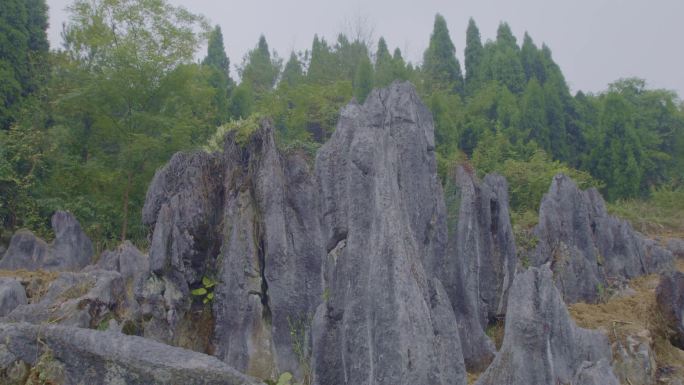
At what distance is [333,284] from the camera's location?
5.72 metres

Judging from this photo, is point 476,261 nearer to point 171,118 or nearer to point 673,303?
point 673,303

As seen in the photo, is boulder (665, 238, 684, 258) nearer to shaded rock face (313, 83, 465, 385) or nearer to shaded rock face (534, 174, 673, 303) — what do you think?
shaded rock face (534, 174, 673, 303)

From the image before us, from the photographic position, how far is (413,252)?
5.32 metres

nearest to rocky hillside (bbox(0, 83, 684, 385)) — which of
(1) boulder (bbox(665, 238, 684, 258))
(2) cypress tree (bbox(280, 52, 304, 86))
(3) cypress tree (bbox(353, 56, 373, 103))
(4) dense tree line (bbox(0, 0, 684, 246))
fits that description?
(4) dense tree line (bbox(0, 0, 684, 246))

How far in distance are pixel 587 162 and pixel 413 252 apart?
2740cm

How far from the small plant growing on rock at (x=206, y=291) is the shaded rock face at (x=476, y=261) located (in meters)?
3.20

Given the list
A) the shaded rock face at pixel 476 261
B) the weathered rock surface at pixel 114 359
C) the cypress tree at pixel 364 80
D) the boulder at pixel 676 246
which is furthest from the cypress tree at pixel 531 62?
the weathered rock surface at pixel 114 359

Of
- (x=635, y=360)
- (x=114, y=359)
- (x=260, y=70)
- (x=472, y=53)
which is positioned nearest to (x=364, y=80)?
(x=260, y=70)

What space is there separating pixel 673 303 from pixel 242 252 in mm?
6214

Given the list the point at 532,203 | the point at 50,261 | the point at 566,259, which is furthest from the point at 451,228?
the point at 532,203

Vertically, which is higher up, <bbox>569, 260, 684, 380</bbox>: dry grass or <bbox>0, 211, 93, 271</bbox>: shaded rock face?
<bbox>0, 211, 93, 271</bbox>: shaded rock face

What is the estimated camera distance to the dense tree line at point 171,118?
1945 cm

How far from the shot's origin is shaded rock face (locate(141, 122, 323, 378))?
8.20 metres

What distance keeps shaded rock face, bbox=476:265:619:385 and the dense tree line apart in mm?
5149
